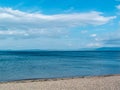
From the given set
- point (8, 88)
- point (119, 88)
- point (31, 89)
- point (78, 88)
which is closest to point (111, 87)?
point (119, 88)

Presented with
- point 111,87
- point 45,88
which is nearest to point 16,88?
point 45,88

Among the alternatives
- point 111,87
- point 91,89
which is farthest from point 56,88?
point 111,87

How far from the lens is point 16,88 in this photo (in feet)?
64.3

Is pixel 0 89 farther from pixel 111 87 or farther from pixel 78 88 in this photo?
pixel 111 87

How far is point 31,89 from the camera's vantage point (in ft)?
63.4

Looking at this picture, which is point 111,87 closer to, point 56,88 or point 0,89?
point 56,88

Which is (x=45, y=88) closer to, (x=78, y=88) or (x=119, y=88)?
(x=78, y=88)

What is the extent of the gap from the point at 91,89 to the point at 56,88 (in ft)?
8.40

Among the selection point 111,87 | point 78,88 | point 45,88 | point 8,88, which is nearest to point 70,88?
point 78,88

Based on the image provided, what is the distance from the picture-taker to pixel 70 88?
63.9 feet

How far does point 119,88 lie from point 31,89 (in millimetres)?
6340

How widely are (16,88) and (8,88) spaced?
1.93 feet

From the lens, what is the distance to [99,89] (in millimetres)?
18703

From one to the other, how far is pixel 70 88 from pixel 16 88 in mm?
3985
